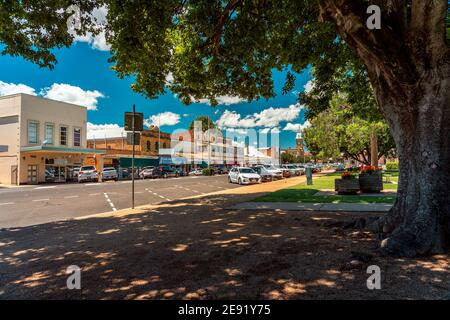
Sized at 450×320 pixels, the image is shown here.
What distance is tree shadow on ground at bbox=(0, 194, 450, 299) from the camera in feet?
11.3

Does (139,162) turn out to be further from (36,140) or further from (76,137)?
(36,140)

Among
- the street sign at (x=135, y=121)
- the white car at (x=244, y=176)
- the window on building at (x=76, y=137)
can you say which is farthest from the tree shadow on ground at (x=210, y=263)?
Answer: the window on building at (x=76, y=137)

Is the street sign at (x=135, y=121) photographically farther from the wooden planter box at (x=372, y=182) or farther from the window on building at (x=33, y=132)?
the window on building at (x=33, y=132)

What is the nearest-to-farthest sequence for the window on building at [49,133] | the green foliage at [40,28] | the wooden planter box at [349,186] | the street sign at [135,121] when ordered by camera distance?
the green foliage at [40,28] → the street sign at [135,121] → the wooden planter box at [349,186] → the window on building at [49,133]

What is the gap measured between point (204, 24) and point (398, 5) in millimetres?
6052

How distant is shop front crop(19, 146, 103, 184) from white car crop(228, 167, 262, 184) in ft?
65.2

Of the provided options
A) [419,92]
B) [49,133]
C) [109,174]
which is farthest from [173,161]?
[419,92]

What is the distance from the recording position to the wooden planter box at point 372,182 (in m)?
13.0

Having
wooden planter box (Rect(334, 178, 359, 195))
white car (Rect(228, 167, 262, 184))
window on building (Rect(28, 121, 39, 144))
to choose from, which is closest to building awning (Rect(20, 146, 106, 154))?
window on building (Rect(28, 121, 39, 144))

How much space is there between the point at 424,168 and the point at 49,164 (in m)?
37.9

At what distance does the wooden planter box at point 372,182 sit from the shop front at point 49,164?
99.7ft

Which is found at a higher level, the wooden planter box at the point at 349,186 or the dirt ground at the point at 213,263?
the wooden planter box at the point at 349,186

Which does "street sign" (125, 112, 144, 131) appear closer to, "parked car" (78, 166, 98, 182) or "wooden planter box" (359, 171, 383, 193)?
"wooden planter box" (359, 171, 383, 193)

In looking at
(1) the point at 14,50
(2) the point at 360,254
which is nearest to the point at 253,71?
(1) the point at 14,50
